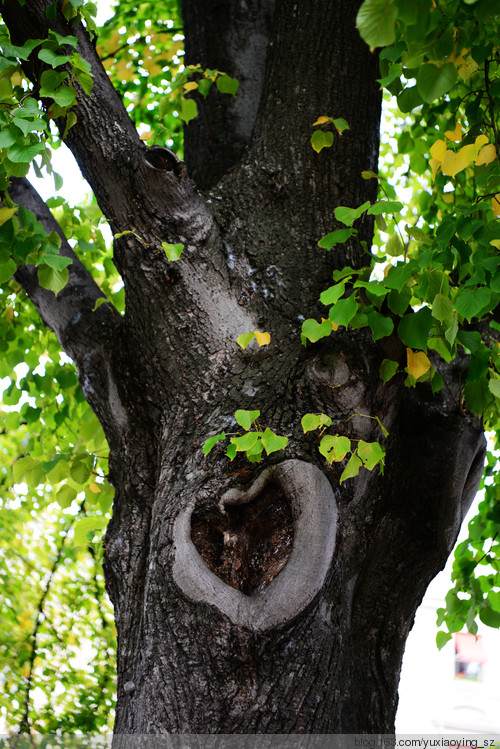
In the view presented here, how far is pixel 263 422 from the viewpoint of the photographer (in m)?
2.04

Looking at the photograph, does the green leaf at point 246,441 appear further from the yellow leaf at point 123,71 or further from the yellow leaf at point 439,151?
the yellow leaf at point 123,71

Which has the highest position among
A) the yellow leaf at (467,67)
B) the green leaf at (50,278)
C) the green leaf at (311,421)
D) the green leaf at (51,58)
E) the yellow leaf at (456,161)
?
the yellow leaf at (467,67)

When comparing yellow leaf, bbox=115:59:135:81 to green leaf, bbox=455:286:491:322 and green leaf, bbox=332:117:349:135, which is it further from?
green leaf, bbox=455:286:491:322

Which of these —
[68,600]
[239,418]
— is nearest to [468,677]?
[68,600]

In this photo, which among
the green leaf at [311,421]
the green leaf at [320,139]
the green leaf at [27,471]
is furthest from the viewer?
the green leaf at [27,471]

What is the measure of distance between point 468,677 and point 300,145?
17.3 metres

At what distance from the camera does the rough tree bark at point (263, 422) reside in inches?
71.8

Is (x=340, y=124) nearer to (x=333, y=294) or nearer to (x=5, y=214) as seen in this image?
(x=333, y=294)

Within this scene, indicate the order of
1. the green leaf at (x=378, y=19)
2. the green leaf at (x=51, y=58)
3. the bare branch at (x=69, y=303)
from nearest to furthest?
the green leaf at (x=378, y=19), the green leaf at (x=51, y=58), the bare branch at (x=69, y=303)

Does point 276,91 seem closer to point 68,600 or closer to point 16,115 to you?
point 16,115

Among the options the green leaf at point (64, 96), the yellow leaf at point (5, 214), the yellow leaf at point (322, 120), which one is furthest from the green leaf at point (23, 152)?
the yellow leaf at point (322, 120)

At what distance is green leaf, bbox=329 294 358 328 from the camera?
190cm

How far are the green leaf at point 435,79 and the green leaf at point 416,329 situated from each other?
2.09 ft

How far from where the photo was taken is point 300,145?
2480 mm
